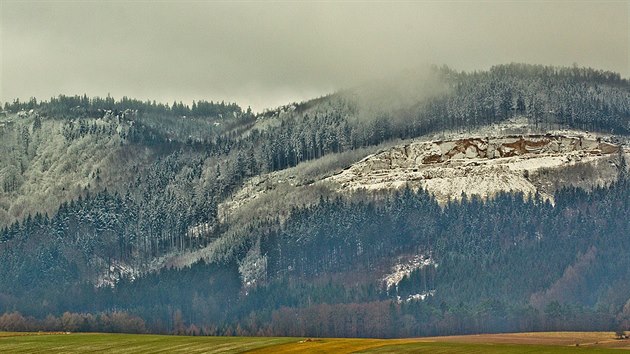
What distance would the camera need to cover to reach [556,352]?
198 meters

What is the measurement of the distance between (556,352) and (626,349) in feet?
30.9

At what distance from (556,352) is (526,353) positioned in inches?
153

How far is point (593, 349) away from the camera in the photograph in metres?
200

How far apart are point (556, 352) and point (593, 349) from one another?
18.5 feet

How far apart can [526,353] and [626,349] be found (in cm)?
1325

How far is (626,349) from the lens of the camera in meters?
199

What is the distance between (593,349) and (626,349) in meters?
4.28

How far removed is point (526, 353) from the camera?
650 ft
